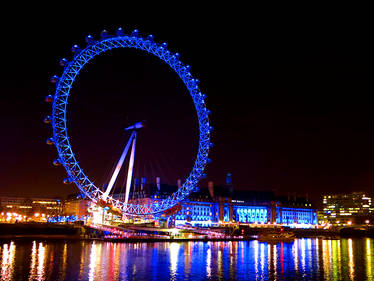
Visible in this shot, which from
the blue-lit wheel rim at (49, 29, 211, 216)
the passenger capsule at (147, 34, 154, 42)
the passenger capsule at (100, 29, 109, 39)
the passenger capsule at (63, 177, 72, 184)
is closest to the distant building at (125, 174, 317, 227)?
the blue-lit wheel rim at (49, 29, 211, 216)

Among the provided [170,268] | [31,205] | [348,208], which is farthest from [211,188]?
[170,268]

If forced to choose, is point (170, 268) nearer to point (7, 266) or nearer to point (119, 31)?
point (7, 266)

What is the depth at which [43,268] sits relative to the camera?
2742cm

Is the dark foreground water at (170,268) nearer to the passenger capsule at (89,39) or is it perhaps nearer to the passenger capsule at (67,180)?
the passenger capsule at (67,180)

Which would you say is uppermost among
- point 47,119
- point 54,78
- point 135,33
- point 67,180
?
point 135,33

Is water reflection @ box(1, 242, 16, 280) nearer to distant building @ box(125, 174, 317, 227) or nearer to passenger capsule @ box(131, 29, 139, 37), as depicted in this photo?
passenger capsule @ box(131, 29, 139, 37)

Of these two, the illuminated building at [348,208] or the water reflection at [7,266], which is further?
the illuminated building at [348,208]

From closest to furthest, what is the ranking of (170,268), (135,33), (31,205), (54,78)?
(170,268) → (54,78) → (135,33) → (31,205)

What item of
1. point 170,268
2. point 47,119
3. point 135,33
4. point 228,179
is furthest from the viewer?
point 228,179

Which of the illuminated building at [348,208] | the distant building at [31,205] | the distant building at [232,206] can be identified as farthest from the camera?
the illuminated building at [348,208]

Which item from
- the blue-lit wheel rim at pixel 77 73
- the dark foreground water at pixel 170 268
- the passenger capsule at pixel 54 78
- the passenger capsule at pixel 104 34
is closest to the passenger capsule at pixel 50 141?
the blue-lit wheel rim at pixel 77 73

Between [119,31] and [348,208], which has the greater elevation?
[119,31]

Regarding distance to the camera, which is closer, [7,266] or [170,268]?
[7,266]

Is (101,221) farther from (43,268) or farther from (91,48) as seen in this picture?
(43,268)
